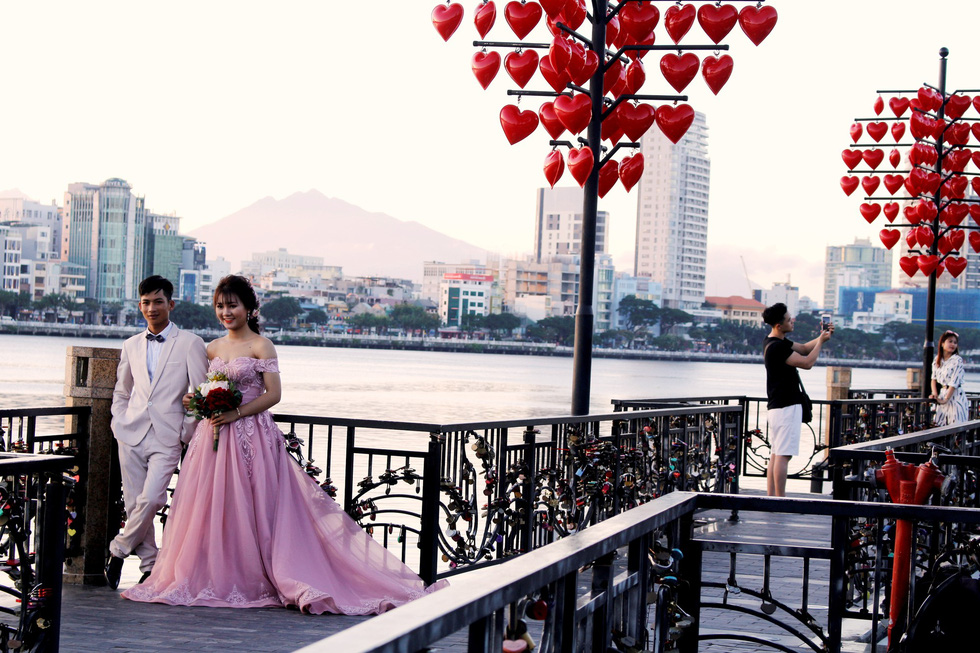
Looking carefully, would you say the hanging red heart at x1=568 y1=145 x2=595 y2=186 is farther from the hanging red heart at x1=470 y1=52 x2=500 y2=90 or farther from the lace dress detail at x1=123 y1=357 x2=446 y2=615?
the lace dress detail at x1=123 y1=357 x2=446 y2=615

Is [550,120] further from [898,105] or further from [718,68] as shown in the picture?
[898,105]

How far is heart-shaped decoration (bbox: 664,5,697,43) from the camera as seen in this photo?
8547mm

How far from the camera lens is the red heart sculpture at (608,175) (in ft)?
29.4

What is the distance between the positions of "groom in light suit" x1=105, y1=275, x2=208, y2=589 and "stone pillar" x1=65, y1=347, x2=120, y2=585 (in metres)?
0.22

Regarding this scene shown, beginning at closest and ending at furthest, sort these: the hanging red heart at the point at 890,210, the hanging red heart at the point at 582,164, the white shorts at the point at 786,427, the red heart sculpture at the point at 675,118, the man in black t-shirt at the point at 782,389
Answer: the hanging red heart at the point at 582,164, the red heart sculpture at the point at 675,118, the man in black t-shirt at the point at 782,389, the white shorts at the point at 786,427, the hanging red heart at the point at 890,210

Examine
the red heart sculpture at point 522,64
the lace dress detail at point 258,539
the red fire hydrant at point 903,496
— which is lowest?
the lace dress detail at point 258,539

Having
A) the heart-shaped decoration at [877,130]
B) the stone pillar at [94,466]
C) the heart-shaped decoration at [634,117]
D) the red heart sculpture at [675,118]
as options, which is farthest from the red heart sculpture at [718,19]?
the heart-shaped decoration at [877,130]

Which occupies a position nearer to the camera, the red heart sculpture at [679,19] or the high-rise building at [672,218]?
the red heart sculpture at [679,19]

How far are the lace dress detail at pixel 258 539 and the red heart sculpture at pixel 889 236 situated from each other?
13470 millimetres

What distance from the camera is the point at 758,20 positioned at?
822 cm

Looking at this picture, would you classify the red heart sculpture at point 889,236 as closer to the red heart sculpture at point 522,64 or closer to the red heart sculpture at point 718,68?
the red heart sculpture at point 718,68

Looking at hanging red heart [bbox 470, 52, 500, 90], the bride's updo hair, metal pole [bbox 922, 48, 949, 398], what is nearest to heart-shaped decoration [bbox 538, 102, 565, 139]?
hanging red heart [bbox 470, 52, 500, 90]

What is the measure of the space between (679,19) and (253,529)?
4772 mm

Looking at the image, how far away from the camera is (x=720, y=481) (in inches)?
412
